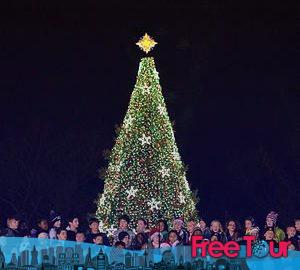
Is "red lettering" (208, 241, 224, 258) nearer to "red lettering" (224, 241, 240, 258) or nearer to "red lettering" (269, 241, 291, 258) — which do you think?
"red lettering" (224, 241, 240, 258)

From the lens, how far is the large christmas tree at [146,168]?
15344 millimetres

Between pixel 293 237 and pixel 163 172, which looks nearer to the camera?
pixel 293 237

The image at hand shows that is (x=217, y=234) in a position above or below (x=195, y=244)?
above

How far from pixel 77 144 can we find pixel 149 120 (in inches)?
310

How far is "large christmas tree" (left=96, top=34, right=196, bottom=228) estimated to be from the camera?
15344mm

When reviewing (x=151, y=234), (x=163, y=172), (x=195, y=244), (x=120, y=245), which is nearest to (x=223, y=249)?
(x=195, y=244)

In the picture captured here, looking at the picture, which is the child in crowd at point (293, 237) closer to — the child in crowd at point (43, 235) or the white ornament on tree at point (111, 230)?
the child in crowd at point (43, 235)

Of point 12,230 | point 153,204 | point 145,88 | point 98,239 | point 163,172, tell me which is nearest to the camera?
point 98,239

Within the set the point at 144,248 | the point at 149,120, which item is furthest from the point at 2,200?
the point at 144,248

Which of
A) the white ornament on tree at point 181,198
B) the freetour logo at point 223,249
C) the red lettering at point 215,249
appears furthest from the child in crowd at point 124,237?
the white ornament on tree at point 181,198

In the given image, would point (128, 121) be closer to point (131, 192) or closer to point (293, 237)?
point (131, 192)

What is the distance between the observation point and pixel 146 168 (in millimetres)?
15477

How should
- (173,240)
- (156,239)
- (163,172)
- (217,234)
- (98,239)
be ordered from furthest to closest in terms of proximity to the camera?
(163,172) → (156,239) → (217,234) → (173,240) → (98,239)

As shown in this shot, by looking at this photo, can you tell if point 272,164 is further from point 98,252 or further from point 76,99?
point 98,252
